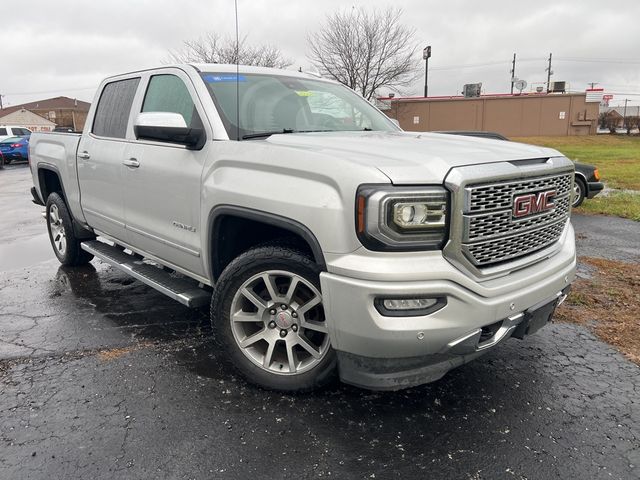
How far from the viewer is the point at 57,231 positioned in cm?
611

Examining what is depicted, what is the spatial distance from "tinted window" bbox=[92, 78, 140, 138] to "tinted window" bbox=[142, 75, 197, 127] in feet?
1.08

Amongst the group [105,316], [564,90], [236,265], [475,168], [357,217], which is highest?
[564,90]

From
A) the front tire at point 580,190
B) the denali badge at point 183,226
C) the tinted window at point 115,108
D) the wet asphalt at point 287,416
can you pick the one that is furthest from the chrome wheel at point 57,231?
the front tire at point 580,190

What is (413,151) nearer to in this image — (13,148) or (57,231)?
(57,231)

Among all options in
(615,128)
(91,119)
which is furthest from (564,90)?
(91,119)

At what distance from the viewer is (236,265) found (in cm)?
306

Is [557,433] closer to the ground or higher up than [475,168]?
closer to the ground

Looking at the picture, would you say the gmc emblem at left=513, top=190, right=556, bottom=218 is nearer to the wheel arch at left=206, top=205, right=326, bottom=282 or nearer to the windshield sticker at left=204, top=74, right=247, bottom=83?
the wheel arch at left=206, top=205, right=326, bottom=282

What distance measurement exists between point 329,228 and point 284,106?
166 cm

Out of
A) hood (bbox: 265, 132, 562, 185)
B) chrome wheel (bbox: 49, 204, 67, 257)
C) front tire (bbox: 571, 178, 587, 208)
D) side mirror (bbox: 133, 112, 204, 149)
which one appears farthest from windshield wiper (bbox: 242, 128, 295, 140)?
front tire (bbox: 571, 178, 587, 208)

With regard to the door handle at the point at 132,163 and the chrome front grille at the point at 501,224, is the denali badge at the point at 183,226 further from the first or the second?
the chrome front grille at the point at 501,224

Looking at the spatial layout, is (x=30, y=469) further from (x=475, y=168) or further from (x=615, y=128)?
(x=615, y=128)

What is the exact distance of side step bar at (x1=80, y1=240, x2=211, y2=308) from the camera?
3.58 meters

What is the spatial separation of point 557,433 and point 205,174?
98.3 inches
